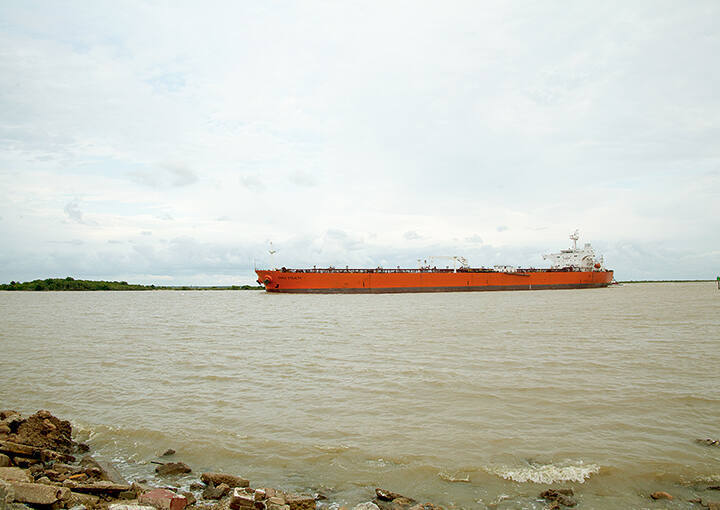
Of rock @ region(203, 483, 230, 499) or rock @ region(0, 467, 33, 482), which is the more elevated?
rock @ region(0, 467, 33, 482)

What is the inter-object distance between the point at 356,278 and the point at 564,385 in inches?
1492

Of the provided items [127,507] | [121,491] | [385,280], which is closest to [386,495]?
[127,507]

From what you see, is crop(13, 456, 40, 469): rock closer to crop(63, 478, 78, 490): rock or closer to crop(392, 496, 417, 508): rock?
crop(63, 478, 78, 490): rock

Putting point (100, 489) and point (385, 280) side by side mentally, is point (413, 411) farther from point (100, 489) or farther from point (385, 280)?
point (385, 280)

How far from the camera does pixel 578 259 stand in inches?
2398

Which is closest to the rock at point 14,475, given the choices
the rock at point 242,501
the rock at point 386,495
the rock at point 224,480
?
the rock at point 224,480

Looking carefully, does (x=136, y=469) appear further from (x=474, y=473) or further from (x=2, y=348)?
(x=2, y=348)

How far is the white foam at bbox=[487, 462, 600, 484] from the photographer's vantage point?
14.2 ft

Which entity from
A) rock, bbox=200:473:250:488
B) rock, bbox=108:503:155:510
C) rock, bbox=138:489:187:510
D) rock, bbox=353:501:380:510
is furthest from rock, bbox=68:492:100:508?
rock, bbox=353:501:380:510

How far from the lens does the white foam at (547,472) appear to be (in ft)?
14.2

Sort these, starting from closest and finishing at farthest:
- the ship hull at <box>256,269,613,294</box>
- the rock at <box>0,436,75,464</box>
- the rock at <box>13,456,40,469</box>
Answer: the rock at <box>13,456,40,469</box> < the rock at <box>0,436,75,464</box> < the ship hull at <box>256,269,613,294</box>

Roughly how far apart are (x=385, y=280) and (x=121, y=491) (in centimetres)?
4262

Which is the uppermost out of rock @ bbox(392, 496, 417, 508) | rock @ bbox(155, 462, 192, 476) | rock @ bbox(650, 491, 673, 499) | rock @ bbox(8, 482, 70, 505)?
rock @ bbox(8, 482, 70, 505)

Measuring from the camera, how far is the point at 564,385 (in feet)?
25.5
